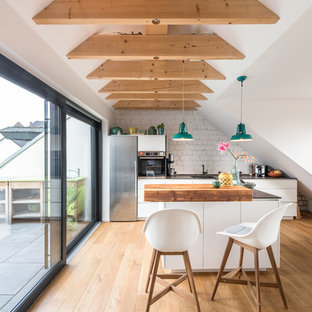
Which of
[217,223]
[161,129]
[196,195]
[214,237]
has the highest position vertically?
[161,129]

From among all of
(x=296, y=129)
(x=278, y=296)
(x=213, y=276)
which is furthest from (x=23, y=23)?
(x=296, y=129)

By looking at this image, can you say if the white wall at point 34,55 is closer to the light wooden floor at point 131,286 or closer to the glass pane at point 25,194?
the glass pane at point 25,194

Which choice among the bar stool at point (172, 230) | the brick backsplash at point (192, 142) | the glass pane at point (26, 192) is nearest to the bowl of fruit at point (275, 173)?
the brick backsplash at point (192, 142)

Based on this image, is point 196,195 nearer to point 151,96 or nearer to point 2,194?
point 2,194

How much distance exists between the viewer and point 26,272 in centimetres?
219

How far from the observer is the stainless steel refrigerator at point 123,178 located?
15.3 ft

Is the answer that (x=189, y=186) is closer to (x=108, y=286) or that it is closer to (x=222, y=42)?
(x=108, y=286)

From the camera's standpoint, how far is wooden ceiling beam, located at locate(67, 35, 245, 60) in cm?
234

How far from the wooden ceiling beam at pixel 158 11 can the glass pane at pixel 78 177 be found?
1721 mm

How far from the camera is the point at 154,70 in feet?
9.79

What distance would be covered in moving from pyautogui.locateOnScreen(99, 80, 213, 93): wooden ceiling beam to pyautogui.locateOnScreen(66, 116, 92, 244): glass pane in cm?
80

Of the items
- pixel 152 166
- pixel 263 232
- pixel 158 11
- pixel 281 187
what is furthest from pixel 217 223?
pixel 281 187

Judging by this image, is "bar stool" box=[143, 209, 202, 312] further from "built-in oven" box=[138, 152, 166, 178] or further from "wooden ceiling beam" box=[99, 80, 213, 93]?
"built-in oven" box=[138, 152, 166, 178]

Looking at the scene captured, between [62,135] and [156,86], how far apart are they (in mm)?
1571
